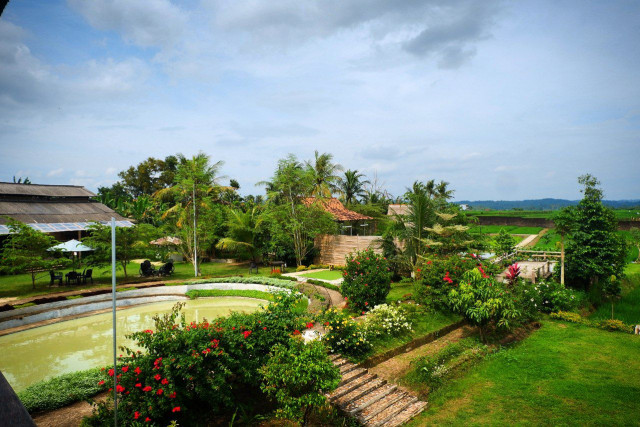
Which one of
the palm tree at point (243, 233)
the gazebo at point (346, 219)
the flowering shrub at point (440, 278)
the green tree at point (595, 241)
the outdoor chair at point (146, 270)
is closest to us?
the flowering shrub at point (440, 278)

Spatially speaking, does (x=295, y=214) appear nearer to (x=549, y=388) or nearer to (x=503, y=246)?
(x=503, y=246)

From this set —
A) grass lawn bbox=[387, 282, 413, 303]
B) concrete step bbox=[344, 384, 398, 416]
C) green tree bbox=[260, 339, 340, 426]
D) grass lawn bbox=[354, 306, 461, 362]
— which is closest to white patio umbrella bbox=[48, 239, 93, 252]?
grass lawn bbox=[387, 282, 413, 303]

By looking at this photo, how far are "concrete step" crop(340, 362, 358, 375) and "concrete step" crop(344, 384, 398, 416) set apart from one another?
639 mm

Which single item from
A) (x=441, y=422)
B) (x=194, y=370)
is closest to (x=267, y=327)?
(x=194, y=370)

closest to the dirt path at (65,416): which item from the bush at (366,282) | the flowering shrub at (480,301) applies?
the bush at (366,282)

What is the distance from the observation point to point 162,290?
48.9 feet

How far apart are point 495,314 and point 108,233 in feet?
49.2

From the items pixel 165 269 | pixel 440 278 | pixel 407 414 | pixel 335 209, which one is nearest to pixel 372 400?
pixel 407 414

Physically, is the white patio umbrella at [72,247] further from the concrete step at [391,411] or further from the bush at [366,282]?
the concrete step at [391,411]

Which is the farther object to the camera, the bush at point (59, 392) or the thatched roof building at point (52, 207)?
the thatched roof building at point (52, 207)

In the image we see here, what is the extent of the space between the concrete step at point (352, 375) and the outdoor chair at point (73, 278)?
46.1ft

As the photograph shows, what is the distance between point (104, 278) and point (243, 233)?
7.42m

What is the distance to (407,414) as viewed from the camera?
6.34 metres

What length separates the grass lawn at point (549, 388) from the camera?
236 inches
